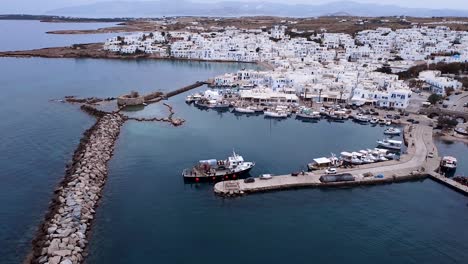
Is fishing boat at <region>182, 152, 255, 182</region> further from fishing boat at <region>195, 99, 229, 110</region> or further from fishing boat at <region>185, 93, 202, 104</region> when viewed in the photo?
fishing boat at <region>185, 93, 202, 104</region>

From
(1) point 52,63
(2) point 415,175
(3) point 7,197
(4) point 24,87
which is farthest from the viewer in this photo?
(1) point 52,63

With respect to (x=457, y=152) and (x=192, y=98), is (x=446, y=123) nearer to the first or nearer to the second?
(x=457, y=152)

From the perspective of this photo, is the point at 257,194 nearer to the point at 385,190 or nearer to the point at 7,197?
the point at 385,190

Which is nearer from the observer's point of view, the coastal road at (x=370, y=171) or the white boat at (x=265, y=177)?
the coastal road at (x=370, y=171)

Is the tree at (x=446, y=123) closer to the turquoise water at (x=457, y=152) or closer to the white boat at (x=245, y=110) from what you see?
the turquoise water at (x=457, y=152)

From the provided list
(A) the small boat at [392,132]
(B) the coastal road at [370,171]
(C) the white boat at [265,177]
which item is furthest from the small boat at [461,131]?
(C) the white boat at [265,177]

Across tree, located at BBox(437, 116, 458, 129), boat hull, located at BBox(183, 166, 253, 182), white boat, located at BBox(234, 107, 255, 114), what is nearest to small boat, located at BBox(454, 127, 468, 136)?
tree, located at BBox(437, 116, 458, 129)

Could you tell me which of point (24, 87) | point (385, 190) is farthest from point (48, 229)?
point (24, 87)
